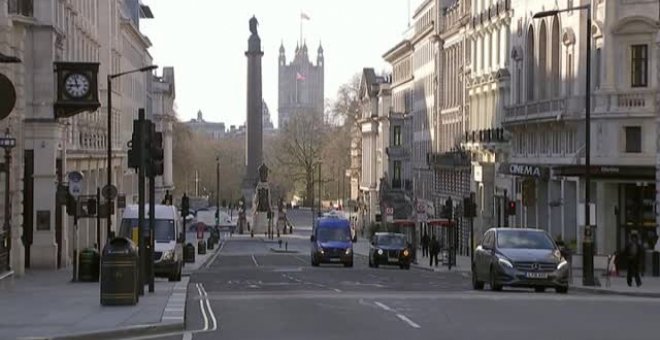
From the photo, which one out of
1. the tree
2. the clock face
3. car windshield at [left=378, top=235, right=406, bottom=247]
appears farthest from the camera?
the tree

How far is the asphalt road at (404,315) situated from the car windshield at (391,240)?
27394 millimetres

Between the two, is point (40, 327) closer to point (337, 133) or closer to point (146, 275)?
point (146, 275)

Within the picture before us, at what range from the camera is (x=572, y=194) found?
59.7 meters

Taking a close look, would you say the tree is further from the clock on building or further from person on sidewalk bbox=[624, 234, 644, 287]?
person on sidewalk bbox=[624, 234, 644, 287]

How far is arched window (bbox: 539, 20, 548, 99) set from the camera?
64.3m

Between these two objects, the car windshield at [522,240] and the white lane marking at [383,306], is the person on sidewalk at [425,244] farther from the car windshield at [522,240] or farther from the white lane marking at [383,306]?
the white lane marking at [383,306]

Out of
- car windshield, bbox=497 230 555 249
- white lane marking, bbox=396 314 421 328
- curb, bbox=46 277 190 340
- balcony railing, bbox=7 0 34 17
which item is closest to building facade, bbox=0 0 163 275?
balcony railing, bbox=7 0 34 17

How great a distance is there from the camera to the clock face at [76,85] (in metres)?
44.8

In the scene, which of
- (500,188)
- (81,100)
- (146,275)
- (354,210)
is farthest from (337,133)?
(146,275)

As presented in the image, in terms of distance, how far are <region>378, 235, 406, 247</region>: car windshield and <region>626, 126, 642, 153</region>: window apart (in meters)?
12.9

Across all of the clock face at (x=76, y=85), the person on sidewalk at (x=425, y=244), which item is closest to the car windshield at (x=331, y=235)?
the person on sidewalk at (x=425, y=244)

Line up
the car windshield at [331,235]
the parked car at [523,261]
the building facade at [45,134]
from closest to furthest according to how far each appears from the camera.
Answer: the parked car at [523,261], the building facade at [45,134], the car windshield at [331,235]

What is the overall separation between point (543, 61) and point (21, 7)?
93.6ft

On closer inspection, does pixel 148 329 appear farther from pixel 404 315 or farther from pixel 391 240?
pixel 391 240
